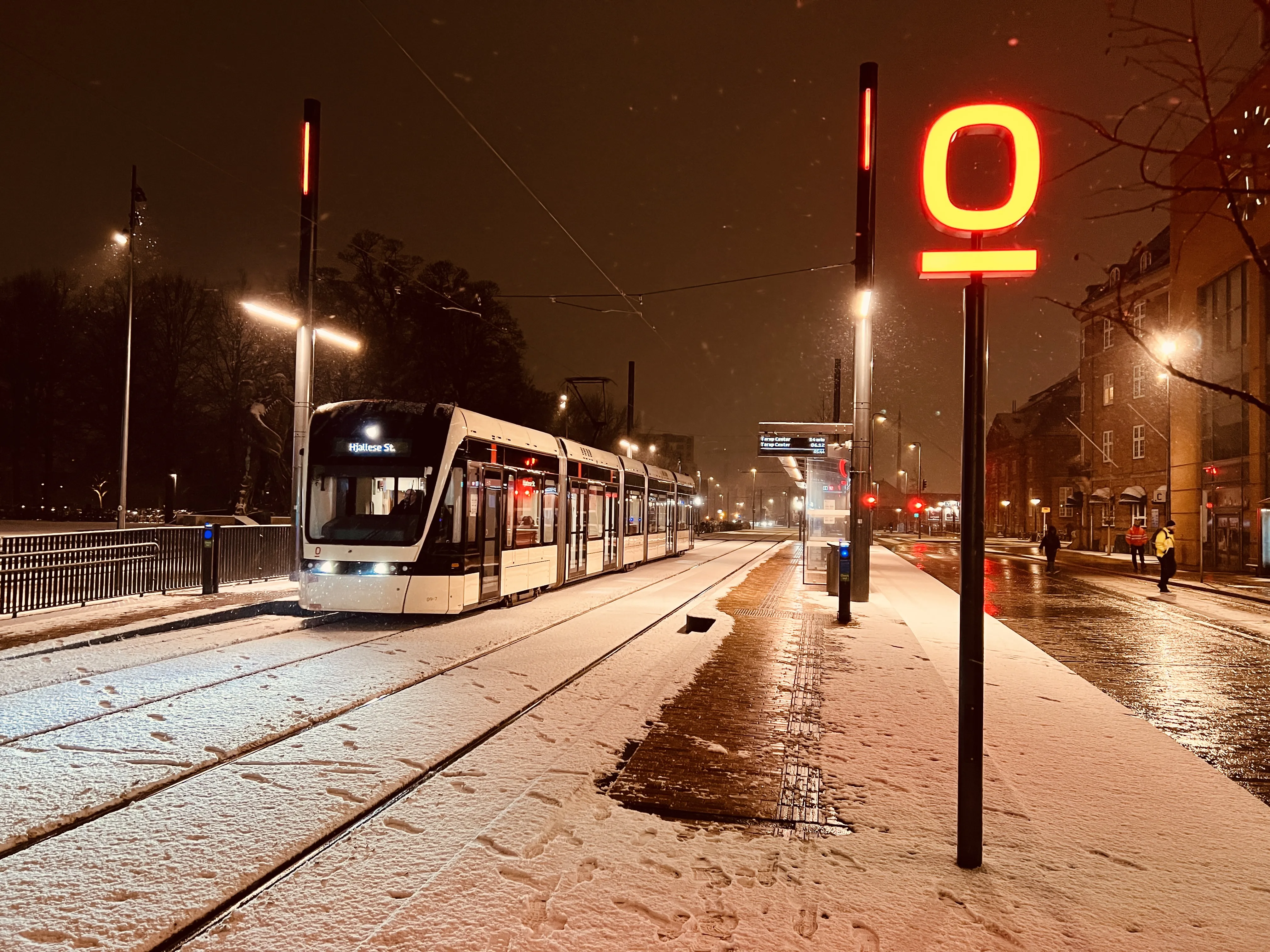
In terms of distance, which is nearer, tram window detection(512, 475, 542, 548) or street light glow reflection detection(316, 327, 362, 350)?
tram window detection(512, 475, 542, 548)

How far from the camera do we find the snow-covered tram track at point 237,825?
12.0 feet

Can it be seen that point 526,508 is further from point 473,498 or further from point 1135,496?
point 1135,496

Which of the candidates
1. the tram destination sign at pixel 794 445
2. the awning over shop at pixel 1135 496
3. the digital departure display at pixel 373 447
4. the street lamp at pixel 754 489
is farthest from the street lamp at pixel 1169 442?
the street lamp at pixel 754 489

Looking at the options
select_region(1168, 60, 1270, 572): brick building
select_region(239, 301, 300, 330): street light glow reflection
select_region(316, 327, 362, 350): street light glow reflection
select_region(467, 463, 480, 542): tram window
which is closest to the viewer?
select_region(467, 463, 480, 542): tram window

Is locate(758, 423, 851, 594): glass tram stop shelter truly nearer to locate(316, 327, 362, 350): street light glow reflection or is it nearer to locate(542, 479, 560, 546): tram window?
locate(542, 479, 560, 546): tram window

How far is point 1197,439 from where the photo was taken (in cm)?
3203

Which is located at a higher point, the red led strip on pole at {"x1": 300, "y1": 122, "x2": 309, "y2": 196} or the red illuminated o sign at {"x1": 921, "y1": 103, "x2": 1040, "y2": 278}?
the red led strip on pole at {"x1": 300, "y1": 122, "x2": 309, "y2": 196}

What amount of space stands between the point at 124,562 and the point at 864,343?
13.7 meters

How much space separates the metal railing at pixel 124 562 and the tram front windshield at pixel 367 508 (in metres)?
4.39

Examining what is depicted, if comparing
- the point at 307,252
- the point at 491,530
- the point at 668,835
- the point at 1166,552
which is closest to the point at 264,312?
the point at 307,252

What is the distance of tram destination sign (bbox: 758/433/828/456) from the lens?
19.0m

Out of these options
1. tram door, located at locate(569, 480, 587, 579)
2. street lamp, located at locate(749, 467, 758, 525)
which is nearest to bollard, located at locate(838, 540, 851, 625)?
tram door, located at locate(569, 480, 587, 579)

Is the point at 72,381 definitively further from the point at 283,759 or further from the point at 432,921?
the point at 432,921

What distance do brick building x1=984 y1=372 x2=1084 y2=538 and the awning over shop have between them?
928 inches
